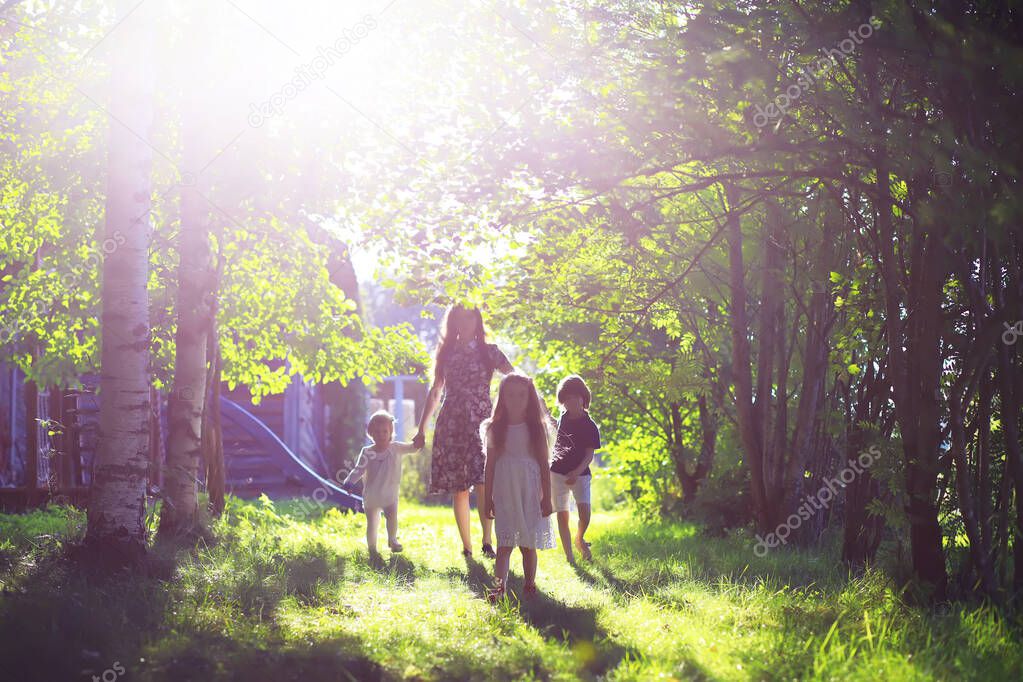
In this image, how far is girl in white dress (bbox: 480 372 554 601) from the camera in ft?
20.4

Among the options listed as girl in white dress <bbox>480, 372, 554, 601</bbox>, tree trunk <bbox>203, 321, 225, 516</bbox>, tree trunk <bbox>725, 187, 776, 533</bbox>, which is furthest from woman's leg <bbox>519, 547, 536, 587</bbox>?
tree trunk <bbox>203, 321, 225, 516</bbox>

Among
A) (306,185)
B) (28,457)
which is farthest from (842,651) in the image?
(28,457)

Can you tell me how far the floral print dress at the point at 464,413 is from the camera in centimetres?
816

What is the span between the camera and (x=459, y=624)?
5.19 metres

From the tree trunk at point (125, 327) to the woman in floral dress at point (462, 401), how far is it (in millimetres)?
2326

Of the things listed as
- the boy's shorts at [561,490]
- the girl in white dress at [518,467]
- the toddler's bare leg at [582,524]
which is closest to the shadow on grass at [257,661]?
the girl in white dress at [518,467]

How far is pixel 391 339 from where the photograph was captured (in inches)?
442

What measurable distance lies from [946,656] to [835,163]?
97.4 inches

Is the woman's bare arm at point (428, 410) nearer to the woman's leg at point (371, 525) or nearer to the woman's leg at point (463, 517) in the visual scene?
the woman's leg at point (463, 517)

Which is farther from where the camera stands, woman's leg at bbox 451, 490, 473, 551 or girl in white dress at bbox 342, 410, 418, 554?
girl in white dress at bbox 342, 410, 418, 554

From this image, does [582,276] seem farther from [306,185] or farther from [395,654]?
[395,654]

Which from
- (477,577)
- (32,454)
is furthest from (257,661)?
(32,454)

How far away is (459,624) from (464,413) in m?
3.12

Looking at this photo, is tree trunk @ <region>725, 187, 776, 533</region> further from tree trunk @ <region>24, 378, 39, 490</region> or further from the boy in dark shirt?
tree trunk @ <region>24, 378, 39, 490</region>
